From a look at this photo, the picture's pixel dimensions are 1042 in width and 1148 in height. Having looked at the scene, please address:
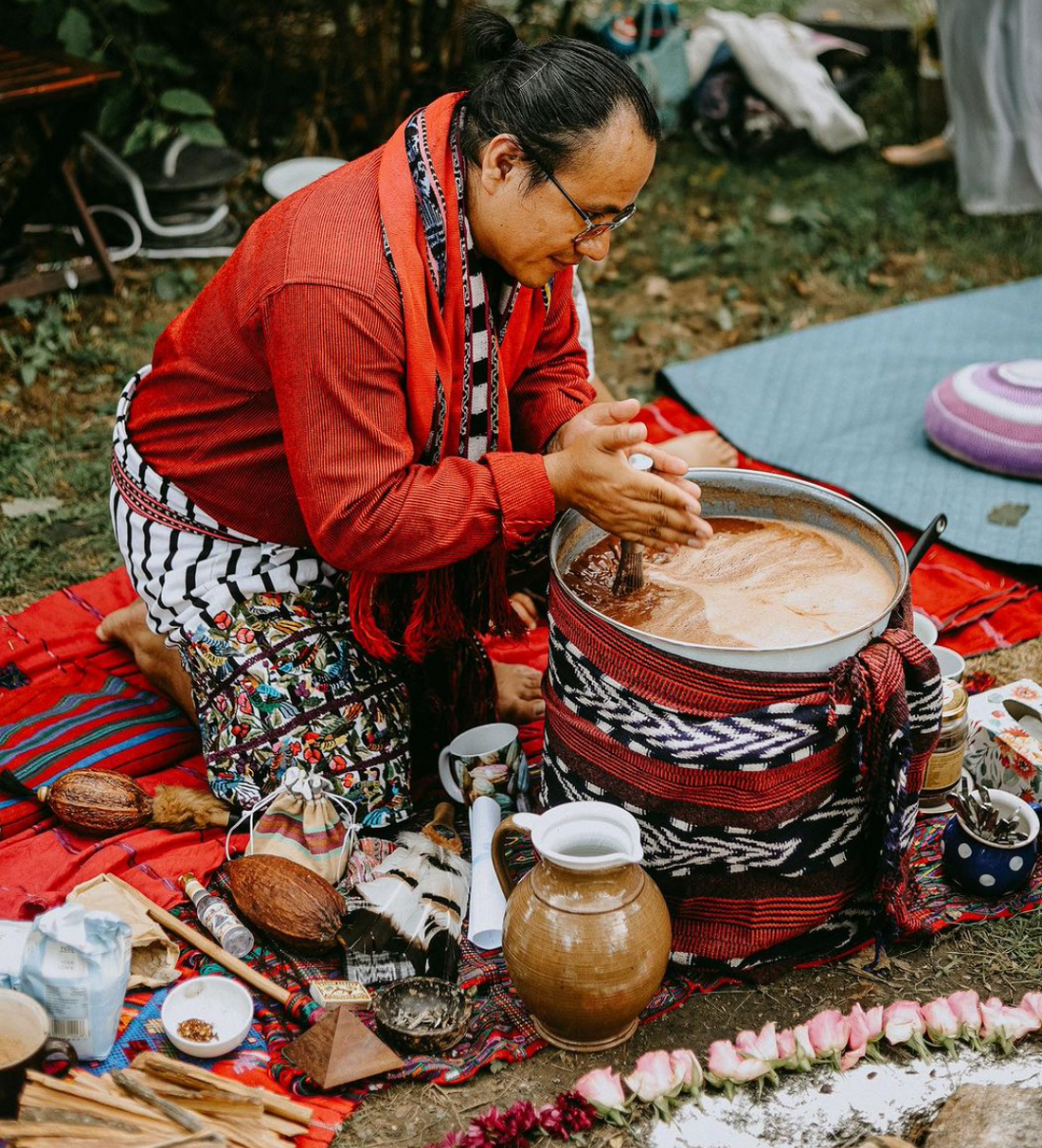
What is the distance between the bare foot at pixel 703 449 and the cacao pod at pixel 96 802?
1935 mm

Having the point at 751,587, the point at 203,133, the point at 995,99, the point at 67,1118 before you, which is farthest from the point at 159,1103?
the point at 995,99

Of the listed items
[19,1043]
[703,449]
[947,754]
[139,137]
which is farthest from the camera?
[139,137]

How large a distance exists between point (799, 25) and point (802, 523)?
523 cm

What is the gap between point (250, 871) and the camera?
265cm

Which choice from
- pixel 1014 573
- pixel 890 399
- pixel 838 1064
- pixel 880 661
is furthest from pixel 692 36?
pixel 838 1064

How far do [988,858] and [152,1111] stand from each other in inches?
65.9

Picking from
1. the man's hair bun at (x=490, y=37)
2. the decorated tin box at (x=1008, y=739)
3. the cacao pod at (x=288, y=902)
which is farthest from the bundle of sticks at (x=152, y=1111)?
the man's hair bun at (x=490, y=37)

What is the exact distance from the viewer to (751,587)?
2.63 m

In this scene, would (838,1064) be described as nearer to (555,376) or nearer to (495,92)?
(555,376)

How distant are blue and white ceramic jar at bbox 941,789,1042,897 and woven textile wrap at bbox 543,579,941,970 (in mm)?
242

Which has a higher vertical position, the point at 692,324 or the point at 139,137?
the point at 139,137

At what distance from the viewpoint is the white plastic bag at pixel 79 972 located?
2.21 meters

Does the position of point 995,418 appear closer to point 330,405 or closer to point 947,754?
point 947,754

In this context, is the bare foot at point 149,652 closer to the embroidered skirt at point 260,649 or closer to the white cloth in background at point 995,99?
the embroidered skirt at point 260,649
